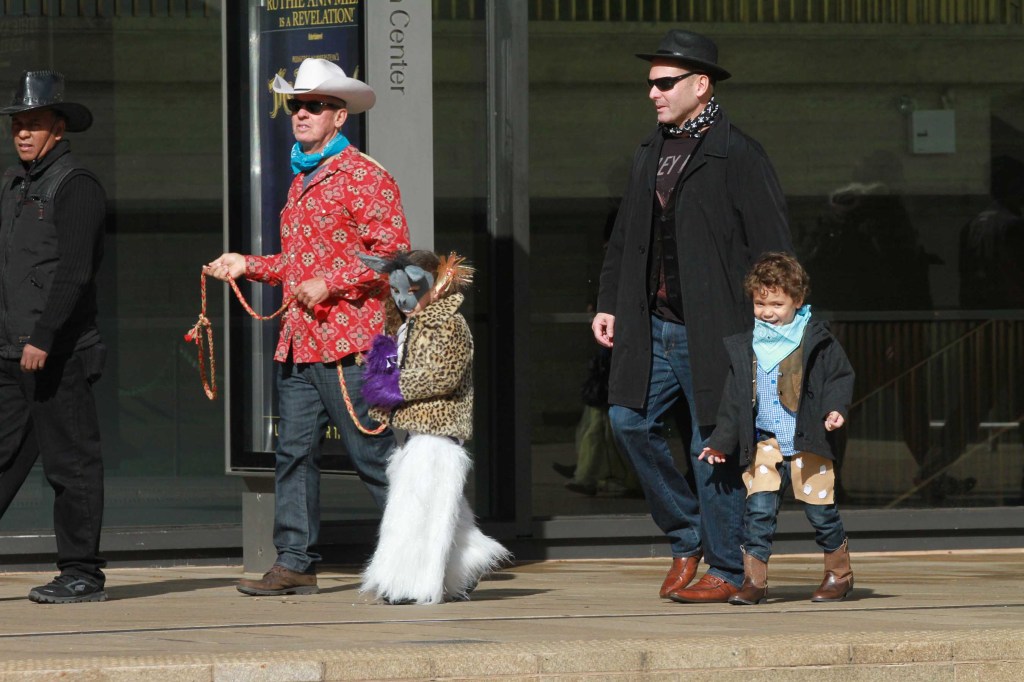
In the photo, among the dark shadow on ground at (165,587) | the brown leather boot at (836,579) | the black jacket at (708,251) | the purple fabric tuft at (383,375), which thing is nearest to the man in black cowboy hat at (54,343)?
the dark shadow on ground at (165,587)

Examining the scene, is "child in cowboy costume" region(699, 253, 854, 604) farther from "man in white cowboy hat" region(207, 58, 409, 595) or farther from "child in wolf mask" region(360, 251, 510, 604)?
"man in white cowboy hat" region(207, 58, 409, 595)

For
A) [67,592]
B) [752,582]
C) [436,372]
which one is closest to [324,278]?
[436,372]

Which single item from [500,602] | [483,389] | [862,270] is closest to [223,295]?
[483,389]

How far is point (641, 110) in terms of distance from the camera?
895 centimetres

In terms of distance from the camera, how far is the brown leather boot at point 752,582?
259 inches

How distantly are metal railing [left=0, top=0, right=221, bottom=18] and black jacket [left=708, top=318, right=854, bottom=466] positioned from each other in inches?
132

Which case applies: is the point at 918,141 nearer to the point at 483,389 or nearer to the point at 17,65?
the point at 483,389

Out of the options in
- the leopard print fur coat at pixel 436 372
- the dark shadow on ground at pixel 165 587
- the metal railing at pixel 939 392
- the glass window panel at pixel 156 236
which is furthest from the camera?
the metal railing at pixel 939 392

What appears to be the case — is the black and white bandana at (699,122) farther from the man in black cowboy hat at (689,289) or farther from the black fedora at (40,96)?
the black fedora at (40,96)

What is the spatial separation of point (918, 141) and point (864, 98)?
344 mm

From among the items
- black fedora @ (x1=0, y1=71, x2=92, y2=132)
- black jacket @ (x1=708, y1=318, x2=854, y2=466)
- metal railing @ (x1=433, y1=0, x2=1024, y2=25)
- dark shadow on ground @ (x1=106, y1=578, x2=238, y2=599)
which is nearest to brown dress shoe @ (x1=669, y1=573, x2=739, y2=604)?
black jacket @ (x1=708, y1=318, x2=854, y2=466)

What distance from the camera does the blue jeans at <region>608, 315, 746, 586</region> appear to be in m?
6.62

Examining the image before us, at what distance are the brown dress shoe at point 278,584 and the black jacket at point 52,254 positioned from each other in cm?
108

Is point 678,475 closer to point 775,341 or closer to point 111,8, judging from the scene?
point 775,341
